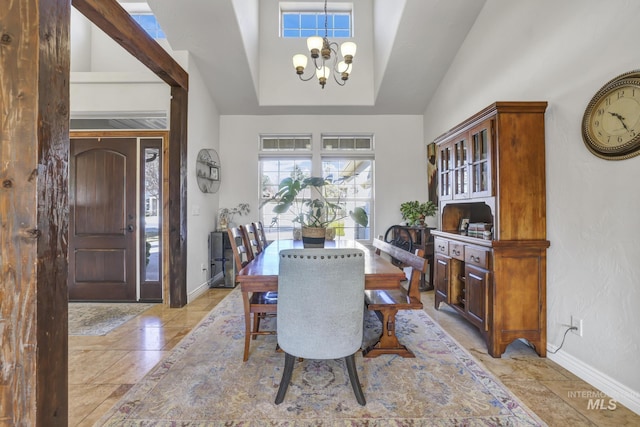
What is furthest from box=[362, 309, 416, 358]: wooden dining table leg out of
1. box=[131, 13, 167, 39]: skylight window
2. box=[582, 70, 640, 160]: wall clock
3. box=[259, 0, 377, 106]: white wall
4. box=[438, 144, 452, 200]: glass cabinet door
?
box=[131, 13, 167, 39]: skylight window

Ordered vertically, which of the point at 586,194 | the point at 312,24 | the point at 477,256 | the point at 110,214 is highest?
the point at 312,24

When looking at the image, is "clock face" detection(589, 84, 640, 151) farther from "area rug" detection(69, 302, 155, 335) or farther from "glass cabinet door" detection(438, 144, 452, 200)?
"area rug" detection(69, 302, 155, 335)

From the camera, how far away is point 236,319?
3.05m

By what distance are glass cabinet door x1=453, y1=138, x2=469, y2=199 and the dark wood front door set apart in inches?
151

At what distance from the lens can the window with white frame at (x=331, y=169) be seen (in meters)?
5.07

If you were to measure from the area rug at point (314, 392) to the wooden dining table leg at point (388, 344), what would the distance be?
48 mm

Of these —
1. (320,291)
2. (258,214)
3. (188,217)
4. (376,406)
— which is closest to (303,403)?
(376,406)

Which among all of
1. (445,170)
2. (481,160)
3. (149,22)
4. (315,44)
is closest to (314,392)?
(481,160)

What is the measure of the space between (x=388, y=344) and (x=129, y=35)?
11.5ft

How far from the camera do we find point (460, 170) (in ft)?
9.50

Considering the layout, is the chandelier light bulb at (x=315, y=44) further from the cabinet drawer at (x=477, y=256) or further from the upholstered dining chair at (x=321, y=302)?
the cabinet drawer at (x=477, y=256)

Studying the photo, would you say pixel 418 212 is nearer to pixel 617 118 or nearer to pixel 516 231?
pixel 516 231

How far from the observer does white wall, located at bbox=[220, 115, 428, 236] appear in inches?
196

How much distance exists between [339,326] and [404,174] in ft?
12.9
